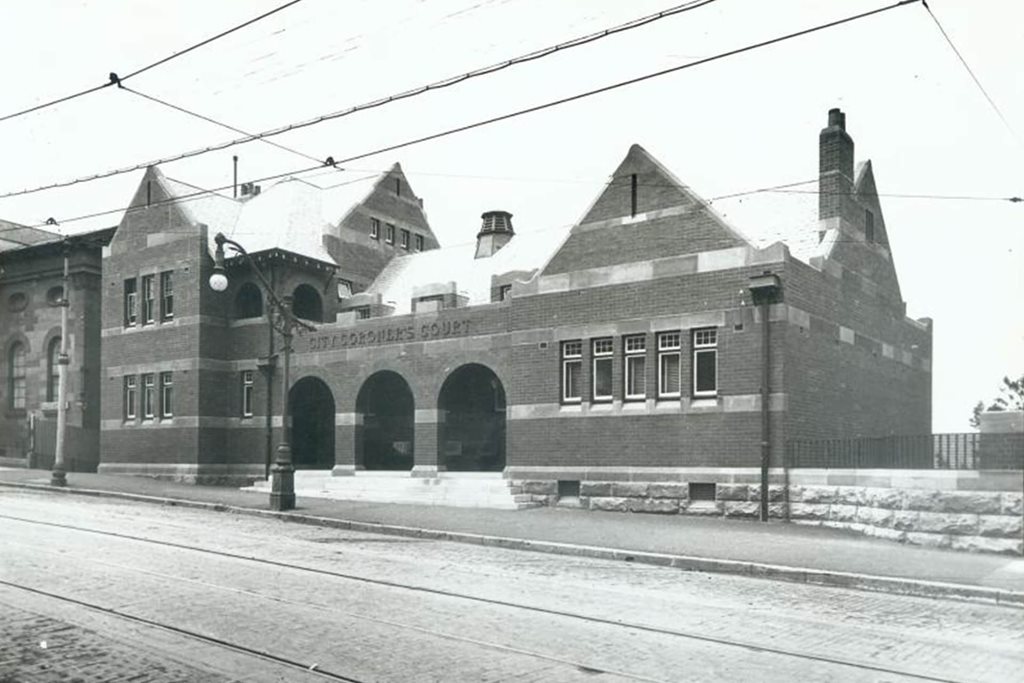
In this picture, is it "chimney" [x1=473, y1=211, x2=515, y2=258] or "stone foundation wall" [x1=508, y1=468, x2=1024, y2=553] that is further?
"chimney" [x1=473, y1=211, x2=515, y2=258]

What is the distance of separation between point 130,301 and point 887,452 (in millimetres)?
27612

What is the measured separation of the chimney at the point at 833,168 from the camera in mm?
23781

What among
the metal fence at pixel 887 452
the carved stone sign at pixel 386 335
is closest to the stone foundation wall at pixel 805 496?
the metal fence at pixel 887 452

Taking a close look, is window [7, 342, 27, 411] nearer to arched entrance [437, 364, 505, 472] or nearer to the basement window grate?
arched entrance [437, 364, 505, 472]

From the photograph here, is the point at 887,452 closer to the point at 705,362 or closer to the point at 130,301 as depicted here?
the point at 705,362

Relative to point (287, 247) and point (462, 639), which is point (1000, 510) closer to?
point (462, 639)

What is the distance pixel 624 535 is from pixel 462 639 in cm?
921

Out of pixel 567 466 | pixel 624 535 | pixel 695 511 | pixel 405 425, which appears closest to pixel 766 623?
pixel 624 535

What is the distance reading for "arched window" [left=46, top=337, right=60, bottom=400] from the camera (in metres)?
39.4

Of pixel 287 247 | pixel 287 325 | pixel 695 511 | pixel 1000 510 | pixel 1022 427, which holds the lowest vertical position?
pixel 695 511

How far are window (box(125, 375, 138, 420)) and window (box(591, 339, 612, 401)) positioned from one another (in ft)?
63.9

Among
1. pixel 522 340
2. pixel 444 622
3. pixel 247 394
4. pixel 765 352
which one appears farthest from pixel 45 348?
pixel 444 622

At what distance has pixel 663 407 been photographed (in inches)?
883

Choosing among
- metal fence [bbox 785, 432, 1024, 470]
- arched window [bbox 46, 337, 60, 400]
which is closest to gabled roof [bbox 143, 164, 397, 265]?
arched window [bbox 46, 337, 60, 400]
